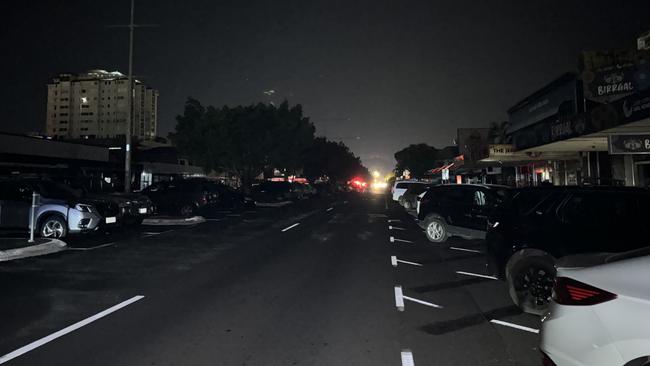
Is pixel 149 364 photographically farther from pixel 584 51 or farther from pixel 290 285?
pixel 584 51

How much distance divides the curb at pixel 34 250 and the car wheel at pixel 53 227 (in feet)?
3.25

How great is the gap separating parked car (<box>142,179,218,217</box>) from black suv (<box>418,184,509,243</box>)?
1237 centimetres

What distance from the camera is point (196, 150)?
42.8 meters

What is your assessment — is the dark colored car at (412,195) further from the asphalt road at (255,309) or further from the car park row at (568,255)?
the asphalt road at (255,309)

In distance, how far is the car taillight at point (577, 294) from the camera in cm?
317

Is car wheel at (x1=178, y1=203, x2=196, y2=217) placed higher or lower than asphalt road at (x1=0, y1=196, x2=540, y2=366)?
higher

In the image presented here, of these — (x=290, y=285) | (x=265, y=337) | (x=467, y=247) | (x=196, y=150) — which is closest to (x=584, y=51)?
(x=467, y=247)

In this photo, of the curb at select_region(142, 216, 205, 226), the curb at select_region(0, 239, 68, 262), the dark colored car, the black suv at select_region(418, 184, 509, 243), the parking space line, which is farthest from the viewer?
the dark colored car

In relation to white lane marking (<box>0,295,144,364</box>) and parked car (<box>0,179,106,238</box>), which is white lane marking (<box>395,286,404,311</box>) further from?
parked car (<box>0,179,106,238</box>)

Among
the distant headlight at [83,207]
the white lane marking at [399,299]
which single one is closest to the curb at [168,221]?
the distant headlight at [83,207]

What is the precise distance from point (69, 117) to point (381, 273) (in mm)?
170843

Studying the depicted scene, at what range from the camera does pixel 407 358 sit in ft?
15.8

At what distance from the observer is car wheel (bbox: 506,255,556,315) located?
6.73 metres

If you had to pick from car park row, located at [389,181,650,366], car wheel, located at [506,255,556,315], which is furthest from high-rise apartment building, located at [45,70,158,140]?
car wheel, located at [506,255,556,315]
